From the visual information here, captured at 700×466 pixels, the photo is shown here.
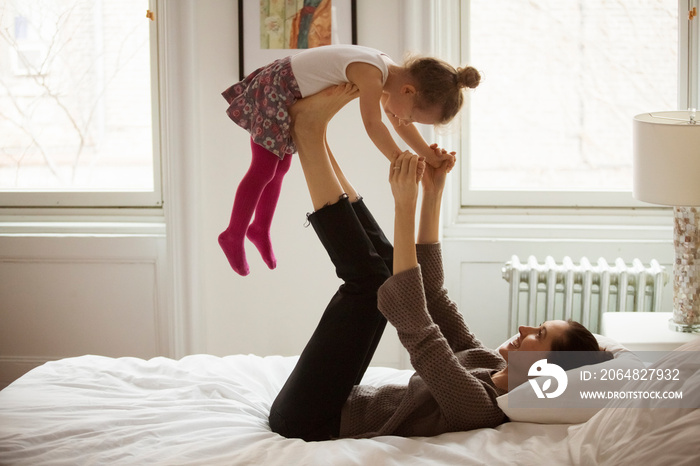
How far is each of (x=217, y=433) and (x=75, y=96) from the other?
2.28m

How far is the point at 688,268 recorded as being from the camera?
2.52 m

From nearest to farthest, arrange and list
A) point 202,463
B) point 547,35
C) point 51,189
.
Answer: point 202,463
point 547,35
point 51,189

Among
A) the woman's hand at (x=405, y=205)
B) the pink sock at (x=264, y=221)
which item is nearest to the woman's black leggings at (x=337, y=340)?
the woman's hand at (x=405, y=205)

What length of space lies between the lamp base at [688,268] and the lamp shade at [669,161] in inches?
6.3

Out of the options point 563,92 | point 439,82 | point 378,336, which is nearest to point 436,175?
point 439,82

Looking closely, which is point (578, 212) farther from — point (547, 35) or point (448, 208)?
point (547, 35)

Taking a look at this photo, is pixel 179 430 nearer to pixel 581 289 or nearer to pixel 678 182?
pixel 678 182

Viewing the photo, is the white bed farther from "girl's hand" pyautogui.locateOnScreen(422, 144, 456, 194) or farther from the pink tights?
"girl's hand" pyautogui.locateOnScreen(422, 144, 456, 194)

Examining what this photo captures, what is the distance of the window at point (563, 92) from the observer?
126 inches

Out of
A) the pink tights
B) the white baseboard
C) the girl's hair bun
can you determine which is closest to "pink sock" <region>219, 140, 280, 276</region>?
the pink tights

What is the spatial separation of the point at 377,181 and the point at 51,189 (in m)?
1.50

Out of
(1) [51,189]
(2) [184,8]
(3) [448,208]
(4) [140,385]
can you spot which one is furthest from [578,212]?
(1) [51,189]

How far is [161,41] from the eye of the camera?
3.15 m

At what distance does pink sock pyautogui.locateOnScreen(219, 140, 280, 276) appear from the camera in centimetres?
198
